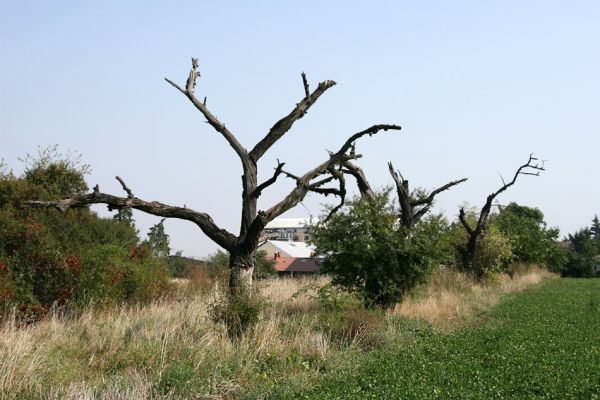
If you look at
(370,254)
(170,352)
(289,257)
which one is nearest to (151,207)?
(170,352)

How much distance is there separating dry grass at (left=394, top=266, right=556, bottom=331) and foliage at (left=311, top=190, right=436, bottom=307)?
2.86 feet

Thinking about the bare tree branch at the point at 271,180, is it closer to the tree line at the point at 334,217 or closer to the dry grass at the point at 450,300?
the tree line at the point at 334,217

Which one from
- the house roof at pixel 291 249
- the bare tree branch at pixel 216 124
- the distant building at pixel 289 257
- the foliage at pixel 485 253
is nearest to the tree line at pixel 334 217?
the bare tree branch at pixel 216 124

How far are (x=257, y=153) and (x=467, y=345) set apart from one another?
629cm

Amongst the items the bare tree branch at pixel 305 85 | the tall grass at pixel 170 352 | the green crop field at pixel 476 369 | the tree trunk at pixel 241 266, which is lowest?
the green crop field at pixel 476 369

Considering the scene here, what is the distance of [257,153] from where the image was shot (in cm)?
1510

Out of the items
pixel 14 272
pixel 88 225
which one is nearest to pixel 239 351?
pixel 14 272

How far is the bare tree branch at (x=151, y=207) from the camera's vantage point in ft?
42.1

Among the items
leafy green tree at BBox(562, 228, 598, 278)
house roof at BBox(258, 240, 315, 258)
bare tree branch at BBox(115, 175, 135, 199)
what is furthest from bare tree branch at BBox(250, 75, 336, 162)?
leafy green tree at BBox(562, 228, 598, 278)

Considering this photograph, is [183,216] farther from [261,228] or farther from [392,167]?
[392,167]

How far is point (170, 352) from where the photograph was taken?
10180mm

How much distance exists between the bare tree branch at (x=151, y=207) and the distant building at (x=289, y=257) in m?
44.1

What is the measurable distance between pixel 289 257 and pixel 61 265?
58752mm

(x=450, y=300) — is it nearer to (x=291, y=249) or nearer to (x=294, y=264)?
(x=294, y=264)
